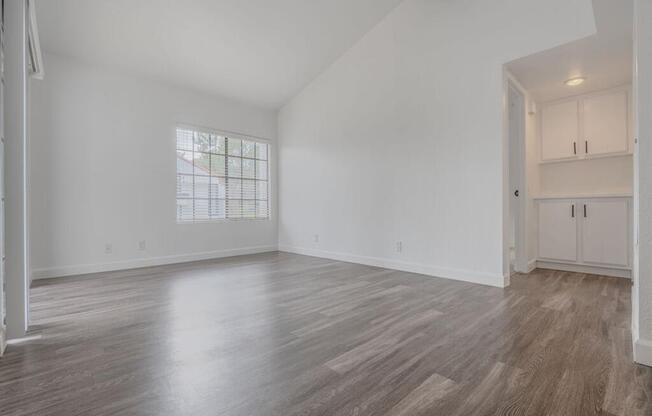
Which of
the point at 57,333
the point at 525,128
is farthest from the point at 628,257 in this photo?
the point at 57,333

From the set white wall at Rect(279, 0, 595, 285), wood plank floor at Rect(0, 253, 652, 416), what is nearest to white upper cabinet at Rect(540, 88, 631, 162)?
white wall at Rect(279, 0, 595, 285)

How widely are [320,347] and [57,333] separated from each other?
172cm

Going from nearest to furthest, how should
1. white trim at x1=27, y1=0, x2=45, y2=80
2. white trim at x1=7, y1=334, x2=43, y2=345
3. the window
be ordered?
white trim at x1=7, y1=334, x2=43, y2=345 → white trim at x1=27, y1=0, x2=45, y2=80 → the window

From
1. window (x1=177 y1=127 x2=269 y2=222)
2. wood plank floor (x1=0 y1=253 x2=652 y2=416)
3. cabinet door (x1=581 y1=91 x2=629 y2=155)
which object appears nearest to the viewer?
wood plank floor (x1=0 y1=253 x2=652 y2=416)

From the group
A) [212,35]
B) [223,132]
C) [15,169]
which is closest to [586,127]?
[212,35]

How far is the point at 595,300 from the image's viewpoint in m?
2.73

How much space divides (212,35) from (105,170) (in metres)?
2.17

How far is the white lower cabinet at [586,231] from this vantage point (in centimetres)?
351

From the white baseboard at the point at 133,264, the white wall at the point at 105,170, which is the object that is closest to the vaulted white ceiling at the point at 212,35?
the white wall at the point at 105,170

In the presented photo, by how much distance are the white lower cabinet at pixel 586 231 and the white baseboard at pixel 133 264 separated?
4.38 m

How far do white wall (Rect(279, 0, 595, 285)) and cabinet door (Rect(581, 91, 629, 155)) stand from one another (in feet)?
4.95

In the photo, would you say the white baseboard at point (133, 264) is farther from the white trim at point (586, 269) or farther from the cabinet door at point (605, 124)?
the cabinet door at point (605, 124)

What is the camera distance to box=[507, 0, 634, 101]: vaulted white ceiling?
8.11 feet

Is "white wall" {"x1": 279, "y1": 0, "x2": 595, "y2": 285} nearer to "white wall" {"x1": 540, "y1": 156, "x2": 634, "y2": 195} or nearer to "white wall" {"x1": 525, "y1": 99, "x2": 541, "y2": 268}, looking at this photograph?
"white wall" {"x1": 525, "y1": 99, "x2": 541, "y2": 268}
